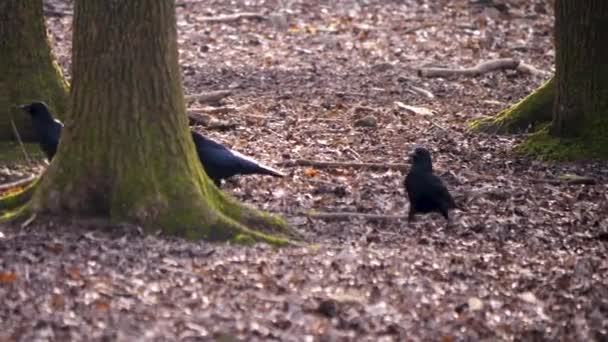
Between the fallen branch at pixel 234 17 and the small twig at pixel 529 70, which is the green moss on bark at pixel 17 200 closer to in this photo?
the small twig at pixel 529 70

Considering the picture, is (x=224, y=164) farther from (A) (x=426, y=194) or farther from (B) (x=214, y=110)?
(B) (x=214, y=110)

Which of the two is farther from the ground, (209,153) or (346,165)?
(209,153)

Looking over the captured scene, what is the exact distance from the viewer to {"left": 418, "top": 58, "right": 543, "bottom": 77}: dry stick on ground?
54.1 ft

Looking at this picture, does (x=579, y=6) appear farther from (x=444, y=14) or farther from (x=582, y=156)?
(x=444, y=14)

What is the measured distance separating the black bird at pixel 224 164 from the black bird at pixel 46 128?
1.15 m

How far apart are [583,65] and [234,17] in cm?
975

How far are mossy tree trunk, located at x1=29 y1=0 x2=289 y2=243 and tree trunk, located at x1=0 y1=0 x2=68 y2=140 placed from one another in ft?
8.06

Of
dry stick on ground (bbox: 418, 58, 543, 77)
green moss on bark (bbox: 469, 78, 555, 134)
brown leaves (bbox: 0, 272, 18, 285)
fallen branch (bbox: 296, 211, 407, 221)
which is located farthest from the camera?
dry stick on ground (bbox: 418, 58, 543, 77)

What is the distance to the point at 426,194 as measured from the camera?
30.4 feet

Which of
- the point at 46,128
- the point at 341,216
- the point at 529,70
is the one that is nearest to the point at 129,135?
the point at 341,216

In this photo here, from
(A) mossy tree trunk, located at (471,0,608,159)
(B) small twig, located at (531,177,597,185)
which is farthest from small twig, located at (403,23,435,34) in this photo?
(B) small twig, located at (531,177,597,185)

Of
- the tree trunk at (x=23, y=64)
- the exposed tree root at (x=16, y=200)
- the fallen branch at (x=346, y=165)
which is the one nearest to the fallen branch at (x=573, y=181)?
the fallen branch at (x=346, y=165)

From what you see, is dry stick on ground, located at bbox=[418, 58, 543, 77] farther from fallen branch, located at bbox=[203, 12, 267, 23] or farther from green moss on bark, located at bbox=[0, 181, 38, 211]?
green moss on bark, located at bbox=[0, 181, 38, 211]

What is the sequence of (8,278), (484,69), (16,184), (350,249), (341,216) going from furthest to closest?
(484,69), (16,184), (341,216), (350,249), (8,278)
